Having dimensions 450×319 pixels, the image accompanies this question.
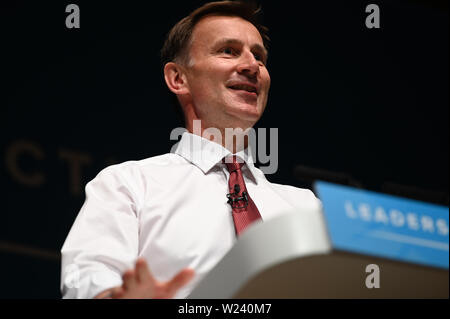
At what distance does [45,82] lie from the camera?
9.29 feet

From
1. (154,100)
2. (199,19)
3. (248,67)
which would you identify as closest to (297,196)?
(248,67)

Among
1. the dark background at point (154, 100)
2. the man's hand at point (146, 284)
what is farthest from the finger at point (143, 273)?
the dark background at point (154, 100)

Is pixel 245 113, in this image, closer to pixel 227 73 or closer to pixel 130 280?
pixel 227 73

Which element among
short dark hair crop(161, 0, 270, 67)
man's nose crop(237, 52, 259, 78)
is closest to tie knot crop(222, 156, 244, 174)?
man's nose crop(237, 52, 259, 78)

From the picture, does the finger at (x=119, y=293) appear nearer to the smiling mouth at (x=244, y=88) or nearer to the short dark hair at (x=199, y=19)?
the smiling mouth at (x=244, y=88)

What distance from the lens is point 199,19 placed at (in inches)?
99.3

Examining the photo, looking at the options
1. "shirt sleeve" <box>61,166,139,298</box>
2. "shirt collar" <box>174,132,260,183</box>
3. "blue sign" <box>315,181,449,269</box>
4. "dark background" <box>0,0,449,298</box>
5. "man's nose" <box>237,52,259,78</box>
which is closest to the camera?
"blue sign" <box>315,181,449,269</box>

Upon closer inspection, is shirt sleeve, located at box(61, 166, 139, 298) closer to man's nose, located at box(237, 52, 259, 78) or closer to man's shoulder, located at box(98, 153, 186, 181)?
man's shoulder, located at box(98, 153, 186, 181)

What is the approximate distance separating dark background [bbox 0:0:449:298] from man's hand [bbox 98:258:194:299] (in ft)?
4.41

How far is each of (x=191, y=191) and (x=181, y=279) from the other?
766 mm

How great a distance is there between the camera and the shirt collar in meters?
2.19
